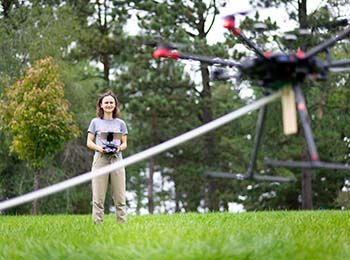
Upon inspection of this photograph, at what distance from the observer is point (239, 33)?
3303 mm

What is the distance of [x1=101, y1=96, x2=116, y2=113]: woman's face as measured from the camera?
707 centimetres

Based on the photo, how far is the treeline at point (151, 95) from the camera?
20.9 metres

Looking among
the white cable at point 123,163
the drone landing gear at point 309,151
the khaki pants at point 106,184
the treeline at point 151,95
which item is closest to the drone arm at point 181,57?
the white cable at point 123,163

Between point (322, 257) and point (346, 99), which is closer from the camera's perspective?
point (322, 257)

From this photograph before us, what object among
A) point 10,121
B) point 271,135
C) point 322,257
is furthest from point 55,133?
point 322,257

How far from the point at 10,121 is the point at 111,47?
26.1 feet

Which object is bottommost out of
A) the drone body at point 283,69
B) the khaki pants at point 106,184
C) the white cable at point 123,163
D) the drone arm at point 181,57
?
the khaki pants at point 106,184

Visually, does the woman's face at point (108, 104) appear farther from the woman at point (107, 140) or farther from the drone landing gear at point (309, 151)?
the drone landing gear at point (309, 151)

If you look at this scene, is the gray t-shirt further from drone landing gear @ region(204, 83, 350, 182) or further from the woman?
drone landing gear @ region(204, 83, 350, 182)

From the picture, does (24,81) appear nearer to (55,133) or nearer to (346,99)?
(55,133)

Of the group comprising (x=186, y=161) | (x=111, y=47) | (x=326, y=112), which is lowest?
(x=186, y=161)

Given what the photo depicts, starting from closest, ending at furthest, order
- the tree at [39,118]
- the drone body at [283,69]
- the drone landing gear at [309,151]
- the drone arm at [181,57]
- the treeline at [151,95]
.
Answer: the drone landing gear at [309,151], the drone body at [283,69], the drone arm at [181,57], the tree at [39,118], the treeline at [151,95]

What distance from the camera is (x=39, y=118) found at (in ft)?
50.2

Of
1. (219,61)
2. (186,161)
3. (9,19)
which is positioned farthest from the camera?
(186,161)
